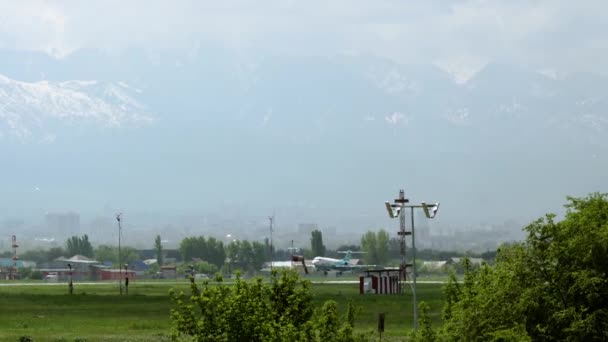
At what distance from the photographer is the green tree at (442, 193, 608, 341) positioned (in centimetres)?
4528

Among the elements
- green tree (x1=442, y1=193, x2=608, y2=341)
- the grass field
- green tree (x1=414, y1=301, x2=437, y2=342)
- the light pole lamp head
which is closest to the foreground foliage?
green tree (x1=442, y1=193, x2=608, y2=341)

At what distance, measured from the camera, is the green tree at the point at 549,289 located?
4528 cm

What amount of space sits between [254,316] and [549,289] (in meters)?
14.3

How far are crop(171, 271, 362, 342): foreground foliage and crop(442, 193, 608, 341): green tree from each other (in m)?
7.83

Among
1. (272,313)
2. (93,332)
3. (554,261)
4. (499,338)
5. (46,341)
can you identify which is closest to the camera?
(272,313)

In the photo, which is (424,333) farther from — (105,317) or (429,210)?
(105,317)

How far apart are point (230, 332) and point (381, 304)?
86138mm

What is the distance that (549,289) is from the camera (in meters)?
46.7

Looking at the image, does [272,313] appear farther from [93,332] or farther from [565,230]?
[93,332]

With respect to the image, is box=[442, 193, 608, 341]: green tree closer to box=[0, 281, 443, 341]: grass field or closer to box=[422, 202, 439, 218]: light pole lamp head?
box=[422, 202, 439, 218]: light pole lamp head

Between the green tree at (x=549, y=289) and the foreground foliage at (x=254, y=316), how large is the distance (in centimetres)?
783

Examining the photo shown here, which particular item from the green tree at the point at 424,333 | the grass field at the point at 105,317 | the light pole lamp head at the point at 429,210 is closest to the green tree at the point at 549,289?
the green tree at the point at 424,333

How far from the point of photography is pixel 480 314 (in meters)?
46.4

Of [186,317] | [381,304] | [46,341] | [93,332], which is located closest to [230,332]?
[186,317]
